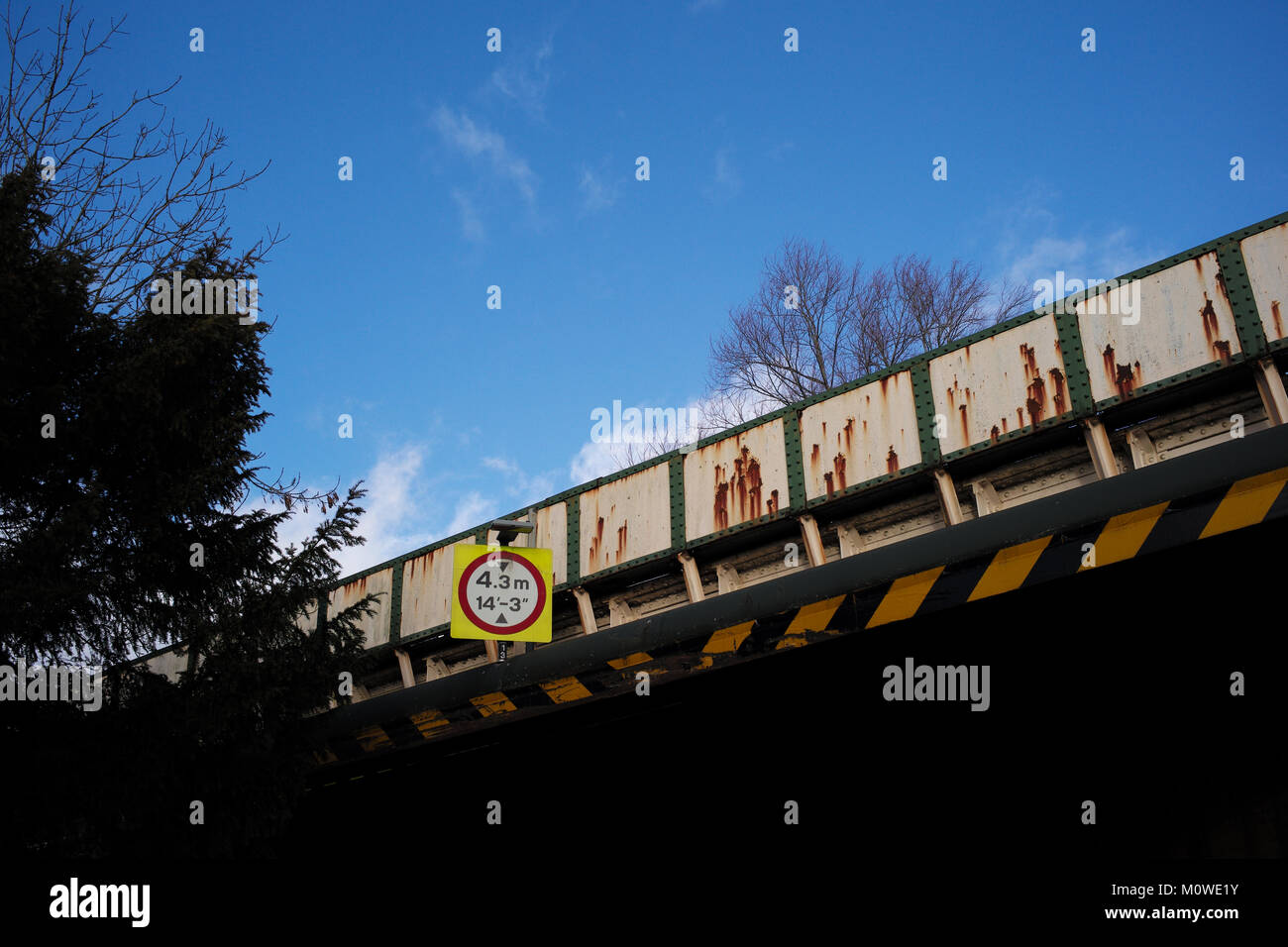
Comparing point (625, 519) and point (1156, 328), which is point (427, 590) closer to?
point (625, 519)

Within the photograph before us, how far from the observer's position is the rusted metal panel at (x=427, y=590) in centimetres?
1166

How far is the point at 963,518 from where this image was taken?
831 centimetres

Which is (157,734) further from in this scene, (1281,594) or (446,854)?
(1281,594)

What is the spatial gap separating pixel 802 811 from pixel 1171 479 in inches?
153

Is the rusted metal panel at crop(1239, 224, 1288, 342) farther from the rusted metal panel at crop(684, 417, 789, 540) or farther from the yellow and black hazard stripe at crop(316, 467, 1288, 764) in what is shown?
the rusted metal panel at crop(684, 417, 789, 540)

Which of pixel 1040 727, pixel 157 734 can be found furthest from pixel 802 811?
pixel 157 734

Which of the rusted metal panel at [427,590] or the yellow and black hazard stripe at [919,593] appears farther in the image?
the rusted metal panel at [427,590]

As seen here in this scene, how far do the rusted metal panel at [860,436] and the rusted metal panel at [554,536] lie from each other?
9.65 ft

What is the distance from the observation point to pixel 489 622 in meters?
8.50

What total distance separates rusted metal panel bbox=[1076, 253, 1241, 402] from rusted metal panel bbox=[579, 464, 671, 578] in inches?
164

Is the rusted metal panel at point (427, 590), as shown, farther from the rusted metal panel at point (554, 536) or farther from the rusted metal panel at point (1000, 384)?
the rusted metal panel at point (1000, 384)

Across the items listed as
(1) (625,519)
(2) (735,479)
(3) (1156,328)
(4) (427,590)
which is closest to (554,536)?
(1) (625,519)

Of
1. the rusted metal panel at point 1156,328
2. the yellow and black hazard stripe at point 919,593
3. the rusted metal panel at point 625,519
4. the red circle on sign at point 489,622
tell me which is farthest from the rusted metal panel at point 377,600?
the rusted metal panel at point 1156,328
